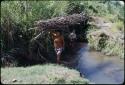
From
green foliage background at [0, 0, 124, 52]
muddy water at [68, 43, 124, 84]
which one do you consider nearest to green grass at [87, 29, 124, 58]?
muddy water at [68, 43, 124, 84]

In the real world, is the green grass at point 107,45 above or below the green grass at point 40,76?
below

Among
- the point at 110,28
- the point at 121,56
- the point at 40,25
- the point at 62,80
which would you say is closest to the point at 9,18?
the point at 40,25

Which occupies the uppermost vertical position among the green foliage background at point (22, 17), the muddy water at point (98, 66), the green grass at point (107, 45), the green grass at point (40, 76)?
the green foliage background at point (22, 17)

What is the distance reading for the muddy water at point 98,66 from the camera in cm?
1309

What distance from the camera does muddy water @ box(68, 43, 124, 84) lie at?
1309 cm

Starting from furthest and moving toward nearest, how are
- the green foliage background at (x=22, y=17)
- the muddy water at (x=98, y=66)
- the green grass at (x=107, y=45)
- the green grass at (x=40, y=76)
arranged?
the green grass at (x=107, y=45) → the green foliage background at (x=22, y=17) → the muddy water at (x=98, y=66) → the green grass at (x=40, y=76)

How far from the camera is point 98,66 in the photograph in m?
15.4

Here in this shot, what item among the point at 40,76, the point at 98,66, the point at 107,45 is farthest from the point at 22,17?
the point at 107,45

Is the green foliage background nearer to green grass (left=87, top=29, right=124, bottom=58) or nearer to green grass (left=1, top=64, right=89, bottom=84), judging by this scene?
green grass (left=1, top=64, right=89, bottom=84)

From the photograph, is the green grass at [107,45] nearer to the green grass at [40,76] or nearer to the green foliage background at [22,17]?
the green foliage background at [22,17]

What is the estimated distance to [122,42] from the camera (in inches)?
670

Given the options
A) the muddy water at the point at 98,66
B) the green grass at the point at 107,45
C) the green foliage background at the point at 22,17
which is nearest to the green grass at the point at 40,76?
the muddy water at the point at 98,66

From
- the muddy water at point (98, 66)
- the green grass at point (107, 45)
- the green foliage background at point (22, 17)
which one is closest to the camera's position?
the muddy water at point (98, 66)

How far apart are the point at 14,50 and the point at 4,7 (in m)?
1.73
